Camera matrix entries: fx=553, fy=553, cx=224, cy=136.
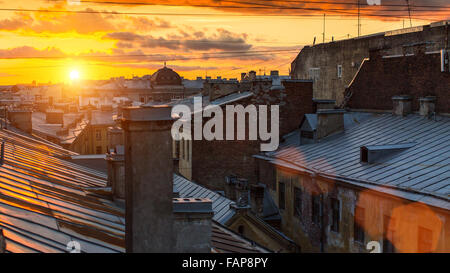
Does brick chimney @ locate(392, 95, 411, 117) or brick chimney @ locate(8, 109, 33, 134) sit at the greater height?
brick chimney @ locate(392, 95, 411, 117)

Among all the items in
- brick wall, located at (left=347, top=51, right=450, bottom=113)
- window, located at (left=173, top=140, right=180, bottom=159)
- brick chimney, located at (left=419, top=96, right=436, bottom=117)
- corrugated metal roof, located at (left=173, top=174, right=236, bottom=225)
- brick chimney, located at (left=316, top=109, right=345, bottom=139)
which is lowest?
corrugated metal roof, located at (left=173, top=174, right=236, bottom=225)

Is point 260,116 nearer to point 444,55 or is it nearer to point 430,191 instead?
point 444,55

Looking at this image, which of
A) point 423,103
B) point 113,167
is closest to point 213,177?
point 423,103

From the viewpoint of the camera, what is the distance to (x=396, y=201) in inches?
629

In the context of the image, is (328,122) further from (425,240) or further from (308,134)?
(425,240)

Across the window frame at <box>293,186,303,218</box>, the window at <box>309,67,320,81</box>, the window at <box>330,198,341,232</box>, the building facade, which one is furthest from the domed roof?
the window at <box>330,198,341,232</box>

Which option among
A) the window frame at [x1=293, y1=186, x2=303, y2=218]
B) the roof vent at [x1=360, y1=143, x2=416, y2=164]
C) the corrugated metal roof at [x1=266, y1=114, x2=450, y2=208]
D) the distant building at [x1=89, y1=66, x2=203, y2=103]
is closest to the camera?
the corrugated metal roof at [x1=266, y1=114, x2=450, y2=208]

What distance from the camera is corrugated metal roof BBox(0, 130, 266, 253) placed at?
8.91 m

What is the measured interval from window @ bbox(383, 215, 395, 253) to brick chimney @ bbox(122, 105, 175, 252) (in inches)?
381

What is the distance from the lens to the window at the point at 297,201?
72.5 feet

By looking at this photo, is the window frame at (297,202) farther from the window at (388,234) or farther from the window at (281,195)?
the window at (388,234)

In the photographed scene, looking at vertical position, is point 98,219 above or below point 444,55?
below

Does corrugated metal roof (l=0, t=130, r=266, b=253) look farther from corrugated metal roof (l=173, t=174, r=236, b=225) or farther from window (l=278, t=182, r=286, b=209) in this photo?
window (l=278, t=182, r=286, b=209)

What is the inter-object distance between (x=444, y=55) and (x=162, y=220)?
17.3m
